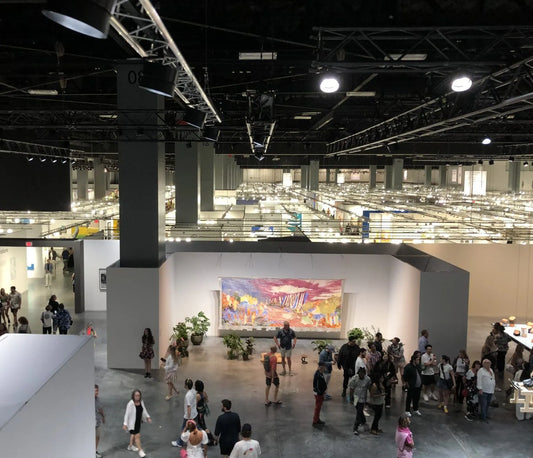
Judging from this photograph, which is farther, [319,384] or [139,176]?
[139,176]

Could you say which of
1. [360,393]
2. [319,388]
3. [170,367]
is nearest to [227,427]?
[319,388]

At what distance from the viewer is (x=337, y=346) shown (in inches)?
503

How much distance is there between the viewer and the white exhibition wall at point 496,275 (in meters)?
15.7

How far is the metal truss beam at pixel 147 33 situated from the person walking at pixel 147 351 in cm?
486

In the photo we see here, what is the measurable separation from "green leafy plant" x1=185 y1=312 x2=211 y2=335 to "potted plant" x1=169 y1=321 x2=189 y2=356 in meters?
0.22

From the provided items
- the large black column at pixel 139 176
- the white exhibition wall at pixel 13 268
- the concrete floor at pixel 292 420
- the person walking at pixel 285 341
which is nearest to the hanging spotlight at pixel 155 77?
the large black column at pixel 139 176

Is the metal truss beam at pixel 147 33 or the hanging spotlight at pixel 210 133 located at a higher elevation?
the metal truss beam at pixel 147 33

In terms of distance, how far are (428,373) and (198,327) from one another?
558cm

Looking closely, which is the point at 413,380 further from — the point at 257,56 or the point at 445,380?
the point at 257,56

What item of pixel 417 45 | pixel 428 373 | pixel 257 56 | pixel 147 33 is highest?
pixel 257 56

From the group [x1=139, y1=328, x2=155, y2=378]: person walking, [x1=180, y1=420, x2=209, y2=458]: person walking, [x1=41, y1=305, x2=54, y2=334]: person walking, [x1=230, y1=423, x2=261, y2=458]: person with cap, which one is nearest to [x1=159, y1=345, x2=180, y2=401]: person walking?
[x1=139, y1=328, x2=155, y2=378]: person walking

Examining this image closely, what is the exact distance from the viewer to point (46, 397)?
4434 mm

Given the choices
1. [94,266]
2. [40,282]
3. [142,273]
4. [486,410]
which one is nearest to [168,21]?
[142,273]

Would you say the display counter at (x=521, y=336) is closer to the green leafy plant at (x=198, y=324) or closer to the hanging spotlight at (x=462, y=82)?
the hanging spotlight at (x=462, y=82)
